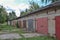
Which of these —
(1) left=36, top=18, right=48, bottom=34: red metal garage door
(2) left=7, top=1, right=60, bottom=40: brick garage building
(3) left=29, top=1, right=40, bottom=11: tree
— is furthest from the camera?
(3) left=29, top=1, right=40, bottom=11: tree

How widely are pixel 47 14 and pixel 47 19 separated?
0.51 metres

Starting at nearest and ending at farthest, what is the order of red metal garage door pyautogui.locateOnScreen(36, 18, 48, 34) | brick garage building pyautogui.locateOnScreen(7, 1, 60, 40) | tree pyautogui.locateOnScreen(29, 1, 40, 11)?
1. brick garage building pyautogui.locateOnScreen(7, 1, 60, 40)
2. red metal garage door pyautogui.locateOnScreen(36, 18, 48, 34)
3. tree pyautogui.locateOnScreen(29, 1, 40, 11)

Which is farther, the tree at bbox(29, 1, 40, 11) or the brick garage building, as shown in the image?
the tree at bbox(29, 1, 40, 11)

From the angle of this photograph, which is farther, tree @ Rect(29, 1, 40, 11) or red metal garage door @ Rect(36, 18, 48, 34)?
tree @ Rect(29, 1, 40, 11)

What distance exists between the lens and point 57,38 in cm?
1062

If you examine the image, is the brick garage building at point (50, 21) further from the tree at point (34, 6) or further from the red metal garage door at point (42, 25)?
the tree at point (34, 6)

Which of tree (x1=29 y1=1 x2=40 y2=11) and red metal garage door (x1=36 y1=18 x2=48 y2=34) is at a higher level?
tree (x1=29 y1=1 x2=40 y2=11)

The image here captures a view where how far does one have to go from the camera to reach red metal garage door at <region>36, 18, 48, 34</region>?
533 inches

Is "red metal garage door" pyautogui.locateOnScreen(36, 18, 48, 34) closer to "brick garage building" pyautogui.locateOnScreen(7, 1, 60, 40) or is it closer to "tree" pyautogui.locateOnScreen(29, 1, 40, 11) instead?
"brick garage building" pyautogui.locateOnScreen(7, 1, 60, 40)

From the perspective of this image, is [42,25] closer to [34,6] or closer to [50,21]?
[50,21]

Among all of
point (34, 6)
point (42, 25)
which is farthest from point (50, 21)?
point (34, 6)

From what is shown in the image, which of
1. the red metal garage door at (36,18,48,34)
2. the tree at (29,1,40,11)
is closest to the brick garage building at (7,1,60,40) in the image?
the red metal garage door at (36,18,48,34)

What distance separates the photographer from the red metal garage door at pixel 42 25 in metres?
13.5

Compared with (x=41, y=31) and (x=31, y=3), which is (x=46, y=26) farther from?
(x=31, y=3)
